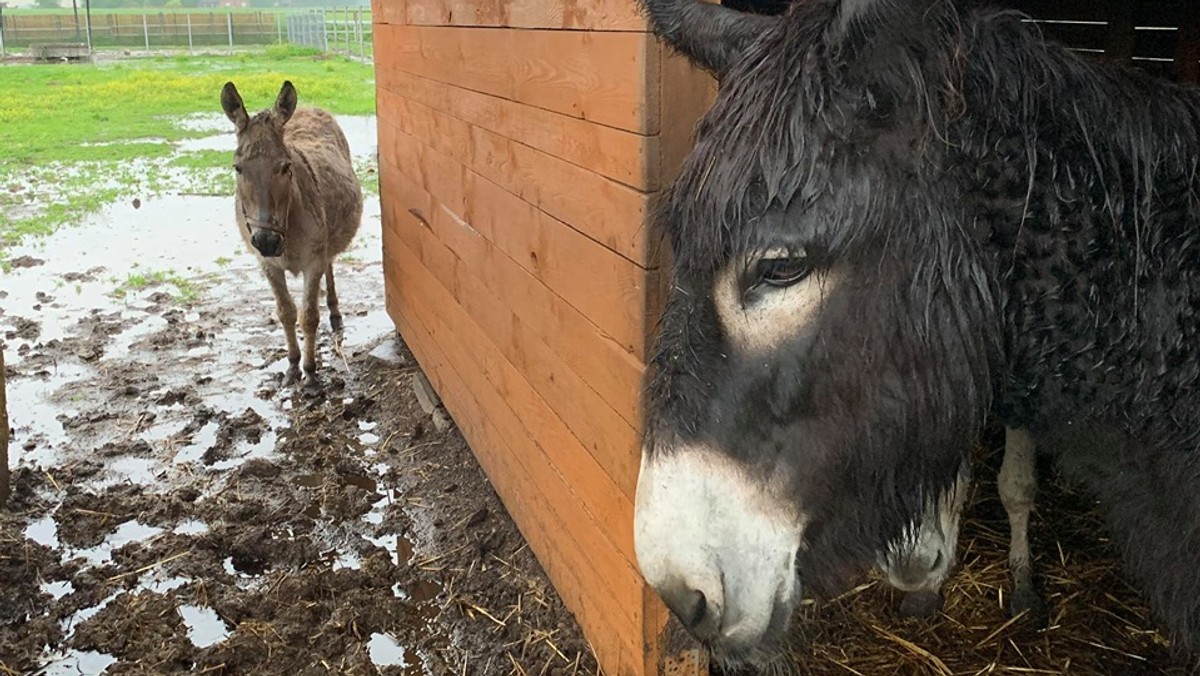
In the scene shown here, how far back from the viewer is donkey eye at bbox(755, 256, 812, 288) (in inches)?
52.7

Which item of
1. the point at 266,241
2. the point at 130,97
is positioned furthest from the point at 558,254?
the point at 130,97

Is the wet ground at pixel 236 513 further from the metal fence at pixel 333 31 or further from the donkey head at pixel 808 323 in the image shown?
the metal fence at pixel 333 31

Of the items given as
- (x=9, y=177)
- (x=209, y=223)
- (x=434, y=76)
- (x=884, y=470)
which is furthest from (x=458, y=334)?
(x=9, y=177)

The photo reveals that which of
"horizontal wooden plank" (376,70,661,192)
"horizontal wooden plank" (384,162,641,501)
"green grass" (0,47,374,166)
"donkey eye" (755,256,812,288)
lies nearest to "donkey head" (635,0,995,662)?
"donkey eye" (755,256,812,288)

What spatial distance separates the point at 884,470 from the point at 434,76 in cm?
371

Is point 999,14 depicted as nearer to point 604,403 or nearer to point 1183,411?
point 1183,411

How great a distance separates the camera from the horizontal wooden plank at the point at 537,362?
2.62m

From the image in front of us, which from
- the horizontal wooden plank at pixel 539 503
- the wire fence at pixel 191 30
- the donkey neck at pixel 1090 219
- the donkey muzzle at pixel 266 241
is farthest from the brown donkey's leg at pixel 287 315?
the wire fence at pixel 191 30

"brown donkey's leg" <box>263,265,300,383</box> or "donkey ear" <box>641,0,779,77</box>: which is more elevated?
"donkey ear" <box>641,0,779,77</box>

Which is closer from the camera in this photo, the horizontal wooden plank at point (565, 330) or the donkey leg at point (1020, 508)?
the horizontal wooden plank at point (565, 330)

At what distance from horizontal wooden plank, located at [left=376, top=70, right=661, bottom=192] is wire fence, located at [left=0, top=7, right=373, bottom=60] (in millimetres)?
32453

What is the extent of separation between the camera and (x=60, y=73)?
26.4 metres

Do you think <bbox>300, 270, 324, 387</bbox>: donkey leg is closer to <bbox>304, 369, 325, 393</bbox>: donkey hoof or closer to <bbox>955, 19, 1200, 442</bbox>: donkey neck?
<bbox>304, 369, 325, 393</bbox>: donkey hoof

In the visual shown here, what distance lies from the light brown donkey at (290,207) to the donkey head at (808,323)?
16.9 ft
